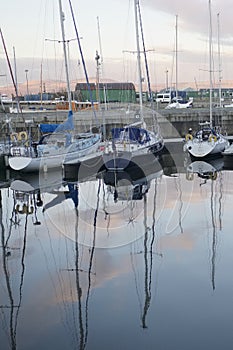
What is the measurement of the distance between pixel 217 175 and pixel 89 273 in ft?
39.2

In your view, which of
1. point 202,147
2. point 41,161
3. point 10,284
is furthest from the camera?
point 202,147

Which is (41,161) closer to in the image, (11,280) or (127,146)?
(127,146)

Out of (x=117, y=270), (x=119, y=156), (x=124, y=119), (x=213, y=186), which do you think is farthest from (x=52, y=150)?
(x=124, y=119)

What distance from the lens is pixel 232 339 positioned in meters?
5.76

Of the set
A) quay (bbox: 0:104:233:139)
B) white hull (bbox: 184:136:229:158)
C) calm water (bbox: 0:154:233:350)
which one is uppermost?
quay (bbox: 0:104:233:139)

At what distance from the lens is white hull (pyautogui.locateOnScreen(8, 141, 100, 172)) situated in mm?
18688

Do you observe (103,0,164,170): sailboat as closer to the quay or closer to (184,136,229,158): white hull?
(184,136,229,158): white hull

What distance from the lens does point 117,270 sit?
8281mm

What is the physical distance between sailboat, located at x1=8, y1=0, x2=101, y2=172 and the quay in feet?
24.0

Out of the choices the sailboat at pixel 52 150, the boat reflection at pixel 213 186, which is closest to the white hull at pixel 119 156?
the sailboat at pixel 52 150

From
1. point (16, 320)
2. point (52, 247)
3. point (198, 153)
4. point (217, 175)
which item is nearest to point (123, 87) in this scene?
point (198, 153)

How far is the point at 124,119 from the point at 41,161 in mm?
13084

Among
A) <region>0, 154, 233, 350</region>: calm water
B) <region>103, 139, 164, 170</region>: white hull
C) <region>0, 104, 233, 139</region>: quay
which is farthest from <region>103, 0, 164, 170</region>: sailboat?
<region>0, 104, 233, 139</region>: quay

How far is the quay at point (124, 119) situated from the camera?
28812mm
